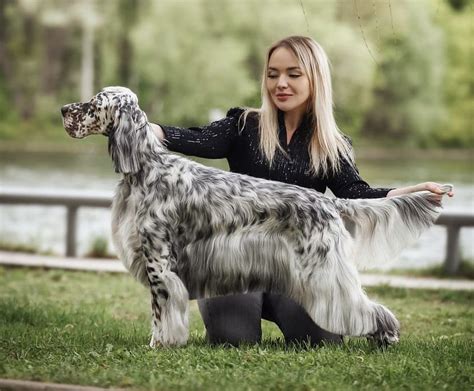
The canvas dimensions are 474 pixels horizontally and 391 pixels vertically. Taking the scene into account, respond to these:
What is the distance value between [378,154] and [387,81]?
144 inches

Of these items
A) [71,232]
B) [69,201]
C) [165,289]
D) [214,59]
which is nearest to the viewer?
[165,289]

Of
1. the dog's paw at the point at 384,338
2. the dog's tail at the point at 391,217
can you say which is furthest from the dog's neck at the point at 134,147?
the dog's paw at the point at 384,338

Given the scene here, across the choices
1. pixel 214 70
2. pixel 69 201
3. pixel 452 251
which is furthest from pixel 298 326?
pixel 214 70

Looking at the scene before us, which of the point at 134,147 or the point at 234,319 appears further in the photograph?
the point at 234,319

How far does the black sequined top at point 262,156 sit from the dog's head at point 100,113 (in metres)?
0.49

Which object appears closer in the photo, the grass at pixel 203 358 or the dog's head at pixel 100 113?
the grass at pixel 203 358

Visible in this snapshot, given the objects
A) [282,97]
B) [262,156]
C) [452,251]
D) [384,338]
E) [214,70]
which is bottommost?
[452,251]

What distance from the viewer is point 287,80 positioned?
4758 millimetres

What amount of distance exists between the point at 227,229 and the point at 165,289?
43 centimetres

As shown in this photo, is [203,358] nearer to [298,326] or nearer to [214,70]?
[298,326]

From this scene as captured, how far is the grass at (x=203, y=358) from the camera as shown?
12.7 feet

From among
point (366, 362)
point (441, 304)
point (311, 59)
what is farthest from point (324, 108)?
point (441, 304)

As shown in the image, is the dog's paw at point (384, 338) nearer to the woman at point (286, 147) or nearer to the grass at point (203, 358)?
the grass at point (203, 358)

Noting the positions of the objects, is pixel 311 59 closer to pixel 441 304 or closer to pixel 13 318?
pixel 13 318
